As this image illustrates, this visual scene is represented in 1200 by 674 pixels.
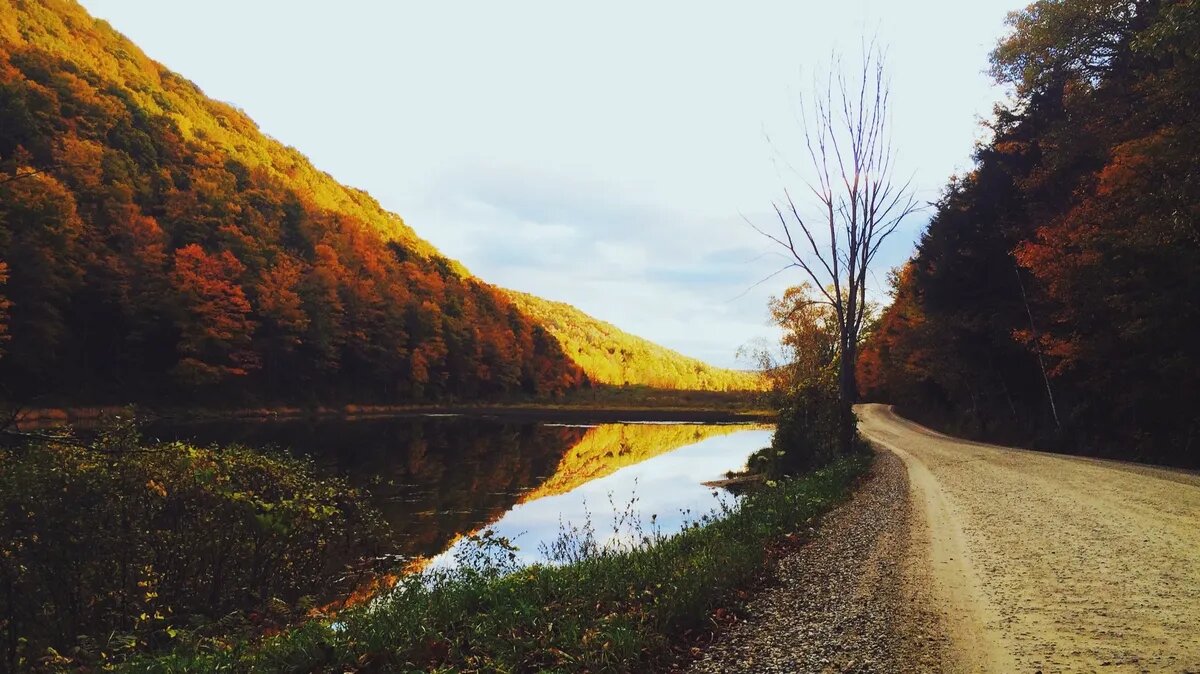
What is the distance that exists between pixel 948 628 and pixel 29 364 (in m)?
54.7

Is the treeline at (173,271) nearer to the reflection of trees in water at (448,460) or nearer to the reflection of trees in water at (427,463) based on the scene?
the reflection of trees in water at (427,463)

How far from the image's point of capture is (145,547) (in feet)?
28.0

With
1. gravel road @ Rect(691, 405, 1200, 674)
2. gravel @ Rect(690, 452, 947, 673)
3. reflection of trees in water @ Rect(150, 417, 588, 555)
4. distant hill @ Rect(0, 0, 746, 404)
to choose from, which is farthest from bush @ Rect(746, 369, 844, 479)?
distant hill @ Rect(0, 0, 746, 404)

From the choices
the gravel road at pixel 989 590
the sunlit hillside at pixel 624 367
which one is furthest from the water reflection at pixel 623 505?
the sunlit hillside at pixel 624 367

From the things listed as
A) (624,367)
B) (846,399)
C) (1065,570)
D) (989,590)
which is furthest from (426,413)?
(624,367)

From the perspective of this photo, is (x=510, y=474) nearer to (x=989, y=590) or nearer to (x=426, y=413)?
(x=989, y=590)

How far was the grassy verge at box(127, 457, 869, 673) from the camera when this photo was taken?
16.9ft

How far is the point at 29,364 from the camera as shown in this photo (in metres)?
41.5

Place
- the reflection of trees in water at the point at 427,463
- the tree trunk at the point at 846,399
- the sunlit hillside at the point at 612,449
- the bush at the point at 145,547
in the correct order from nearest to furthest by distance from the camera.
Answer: the bush at the point at 145,547 < the reflection of trees in water at the point at 427,463 < the tree trunk at the point at 846,399 < the sunlit hillside at the point at 612,449

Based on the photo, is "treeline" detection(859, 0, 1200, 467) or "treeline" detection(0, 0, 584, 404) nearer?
"treeline" detection(859, 0, 1200, 467)

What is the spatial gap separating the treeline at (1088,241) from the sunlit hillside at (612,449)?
17.6 m

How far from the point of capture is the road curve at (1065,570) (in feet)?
16.1

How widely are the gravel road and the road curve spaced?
0.06ft

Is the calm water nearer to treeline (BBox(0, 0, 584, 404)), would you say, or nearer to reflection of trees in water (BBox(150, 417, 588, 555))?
reflection of trees in water (BBox(150, 417, 588, 555))
